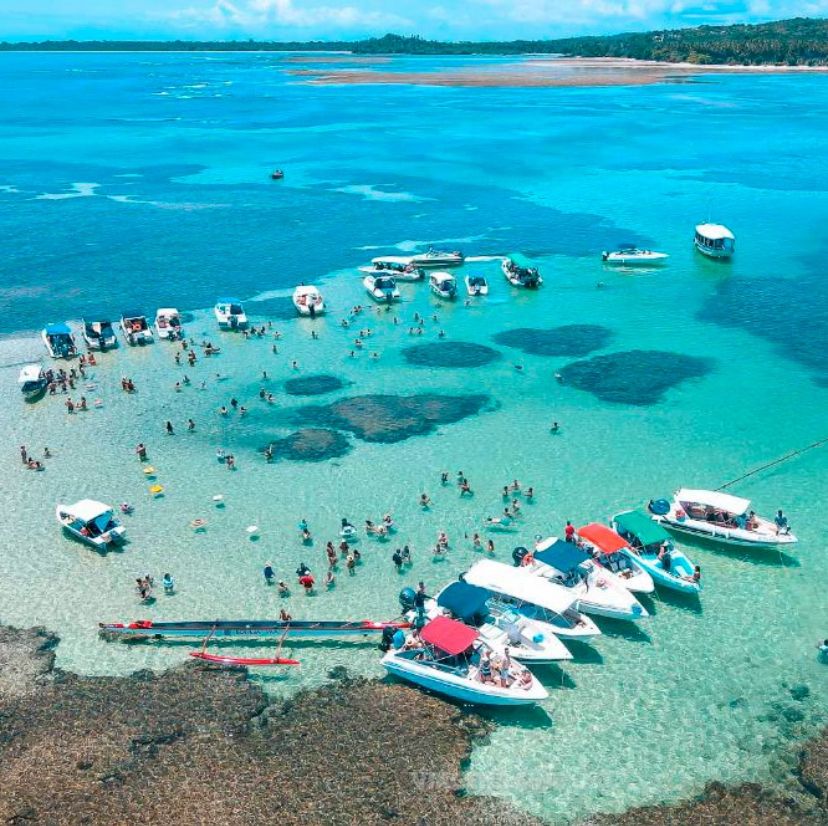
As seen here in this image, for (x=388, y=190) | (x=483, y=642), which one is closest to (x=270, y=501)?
(x=483, y=642)

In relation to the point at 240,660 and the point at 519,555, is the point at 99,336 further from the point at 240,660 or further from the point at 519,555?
the point at 519,555

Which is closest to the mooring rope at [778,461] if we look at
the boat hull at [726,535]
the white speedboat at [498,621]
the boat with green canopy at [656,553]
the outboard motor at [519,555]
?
the boat hull at [726,535]

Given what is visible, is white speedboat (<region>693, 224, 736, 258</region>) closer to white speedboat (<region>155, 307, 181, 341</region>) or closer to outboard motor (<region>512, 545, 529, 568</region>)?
white speedboat (<region>155, 307, 181, 341</region>)

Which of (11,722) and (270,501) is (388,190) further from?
(11,722)

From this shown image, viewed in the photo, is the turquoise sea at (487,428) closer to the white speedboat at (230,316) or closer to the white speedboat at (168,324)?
the white speedboat at (168,324)

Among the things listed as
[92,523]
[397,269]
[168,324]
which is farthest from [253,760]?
[397,269]

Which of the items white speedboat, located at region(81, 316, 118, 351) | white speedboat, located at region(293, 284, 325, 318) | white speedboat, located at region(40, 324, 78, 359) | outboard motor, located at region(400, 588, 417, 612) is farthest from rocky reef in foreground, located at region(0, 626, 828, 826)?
white speedboat, located at region(293, 284, 325, 318)
